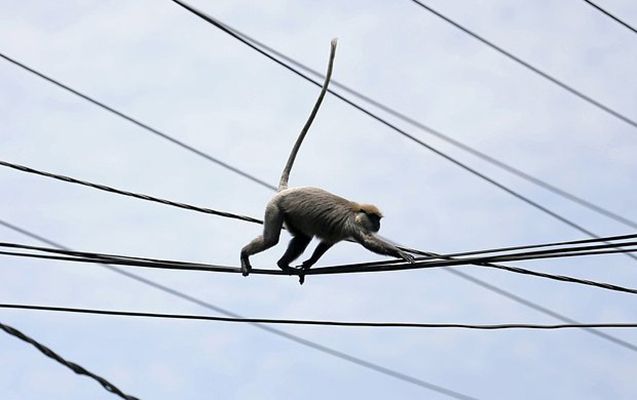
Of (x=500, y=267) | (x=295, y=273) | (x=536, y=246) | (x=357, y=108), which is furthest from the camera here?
(x=357, y=108)

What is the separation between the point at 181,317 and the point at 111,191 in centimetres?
159

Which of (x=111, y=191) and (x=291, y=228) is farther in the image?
(x=291, y=228)

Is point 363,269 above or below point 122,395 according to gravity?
above

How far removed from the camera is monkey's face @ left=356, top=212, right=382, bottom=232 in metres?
11.2

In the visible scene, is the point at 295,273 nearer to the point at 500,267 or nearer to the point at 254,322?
the point at 254,322

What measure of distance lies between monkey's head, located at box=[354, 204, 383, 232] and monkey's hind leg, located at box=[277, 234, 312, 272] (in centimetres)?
53

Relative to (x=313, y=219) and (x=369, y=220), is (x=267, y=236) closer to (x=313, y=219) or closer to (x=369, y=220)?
(x=313, y=219)

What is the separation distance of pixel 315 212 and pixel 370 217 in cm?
57

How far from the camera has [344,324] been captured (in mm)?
9695

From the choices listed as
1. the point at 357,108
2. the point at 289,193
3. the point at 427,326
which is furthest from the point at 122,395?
the point at 357,108

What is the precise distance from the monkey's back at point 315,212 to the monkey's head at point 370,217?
0.33ft

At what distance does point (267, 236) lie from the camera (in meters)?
10.7

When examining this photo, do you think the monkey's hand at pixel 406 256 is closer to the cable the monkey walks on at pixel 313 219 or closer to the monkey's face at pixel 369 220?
the cable the monkey walks on at pixel 313 219

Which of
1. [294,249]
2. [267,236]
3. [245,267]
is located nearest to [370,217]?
[294,249]
